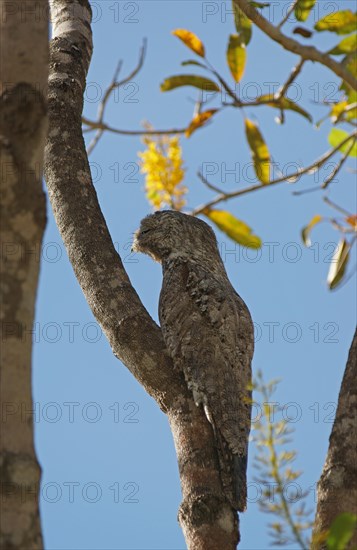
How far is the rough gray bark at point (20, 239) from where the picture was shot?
67.9 inches

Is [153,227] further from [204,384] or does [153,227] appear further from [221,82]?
[221,82]

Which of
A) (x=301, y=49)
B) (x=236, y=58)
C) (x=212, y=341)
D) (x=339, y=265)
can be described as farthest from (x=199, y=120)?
(x=212, y=341)

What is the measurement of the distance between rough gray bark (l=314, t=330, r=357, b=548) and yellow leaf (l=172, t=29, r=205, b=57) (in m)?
1.20

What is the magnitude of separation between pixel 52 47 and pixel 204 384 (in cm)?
197

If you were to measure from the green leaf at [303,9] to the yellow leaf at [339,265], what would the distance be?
0.91m

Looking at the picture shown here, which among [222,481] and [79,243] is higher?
[79,243]

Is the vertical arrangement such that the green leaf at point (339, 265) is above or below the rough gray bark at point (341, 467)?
above

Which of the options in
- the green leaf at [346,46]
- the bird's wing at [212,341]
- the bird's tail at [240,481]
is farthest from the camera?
the bird's wing at [212,341]

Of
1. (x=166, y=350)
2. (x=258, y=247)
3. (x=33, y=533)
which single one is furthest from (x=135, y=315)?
(x=33, y=533)

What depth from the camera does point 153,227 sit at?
19.2 feet

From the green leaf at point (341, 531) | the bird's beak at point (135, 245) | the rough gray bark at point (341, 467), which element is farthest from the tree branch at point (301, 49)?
the bird's beak at point (135, 245)

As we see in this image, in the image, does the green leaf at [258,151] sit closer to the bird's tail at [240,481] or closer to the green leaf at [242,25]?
the green leaf at [242,25]

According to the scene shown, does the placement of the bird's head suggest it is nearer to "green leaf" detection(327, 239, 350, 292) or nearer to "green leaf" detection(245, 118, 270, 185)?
"green leaf" detection(245, 118, 270, 185)

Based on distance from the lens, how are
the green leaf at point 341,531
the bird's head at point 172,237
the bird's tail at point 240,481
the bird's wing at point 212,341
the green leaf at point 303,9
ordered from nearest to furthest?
the green leaf at point 341,531 < the green leaf at point 303,9 < the bird's tail at point 240,481 < the bird's wing at point 212,341 < the bird's head at point 172,237
